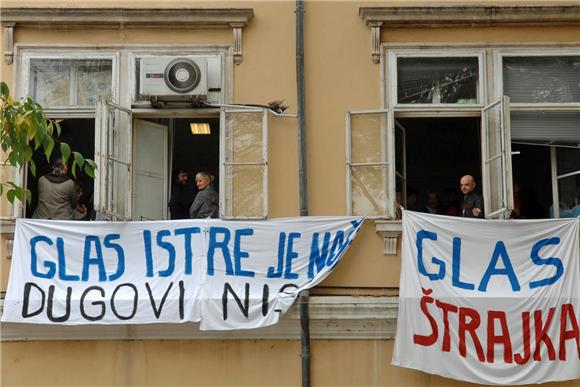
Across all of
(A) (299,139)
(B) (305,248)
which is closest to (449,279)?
(B) (305,248)

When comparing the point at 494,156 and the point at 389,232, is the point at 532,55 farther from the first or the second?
the point at 389,232

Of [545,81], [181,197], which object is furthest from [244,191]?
[545,81]

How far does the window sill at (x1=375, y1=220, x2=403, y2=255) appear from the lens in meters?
11.1

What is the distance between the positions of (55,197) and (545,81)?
5.76 m

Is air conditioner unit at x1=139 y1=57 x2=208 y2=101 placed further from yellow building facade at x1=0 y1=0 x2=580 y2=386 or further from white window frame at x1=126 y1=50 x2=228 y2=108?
white window frame at x1=126 y1=50 x2=228 y2=108

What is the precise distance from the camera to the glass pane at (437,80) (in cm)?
1171

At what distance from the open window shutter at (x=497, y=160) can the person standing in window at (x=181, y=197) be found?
3.46 meters

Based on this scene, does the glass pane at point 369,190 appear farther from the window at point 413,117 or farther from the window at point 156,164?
the window at point 156,164

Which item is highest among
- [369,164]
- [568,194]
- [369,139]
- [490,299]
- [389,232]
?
[369,139]

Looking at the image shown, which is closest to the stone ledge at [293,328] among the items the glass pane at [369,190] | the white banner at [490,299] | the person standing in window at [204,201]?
the white banner at [490,299]

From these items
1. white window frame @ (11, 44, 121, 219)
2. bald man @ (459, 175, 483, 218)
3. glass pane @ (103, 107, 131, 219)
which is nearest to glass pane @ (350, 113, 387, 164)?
bald man @ (459, 175, 483, 218)

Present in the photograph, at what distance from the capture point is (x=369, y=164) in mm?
11312

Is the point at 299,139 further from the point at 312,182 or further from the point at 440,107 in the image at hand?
the point at 440,107

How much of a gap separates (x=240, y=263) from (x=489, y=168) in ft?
9.68
